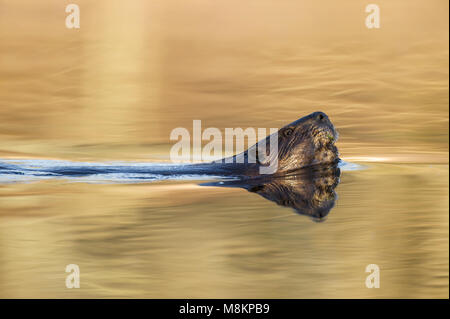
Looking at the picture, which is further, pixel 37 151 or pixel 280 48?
pixel 280 48

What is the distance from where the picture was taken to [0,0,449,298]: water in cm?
471

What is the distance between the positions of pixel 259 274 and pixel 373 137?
666 centimetres

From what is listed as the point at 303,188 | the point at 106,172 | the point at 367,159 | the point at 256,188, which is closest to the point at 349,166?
the point at 367,159

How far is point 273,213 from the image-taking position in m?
6.25

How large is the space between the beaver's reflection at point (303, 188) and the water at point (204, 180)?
0.16m

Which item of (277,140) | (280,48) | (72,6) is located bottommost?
(277,140)

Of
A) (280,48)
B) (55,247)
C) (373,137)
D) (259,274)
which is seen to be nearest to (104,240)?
(55,247)

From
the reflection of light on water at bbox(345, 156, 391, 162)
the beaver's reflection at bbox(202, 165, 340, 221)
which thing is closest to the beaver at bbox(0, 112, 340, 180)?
the beaver's reflection at bbox(202, 165, 340, 221)

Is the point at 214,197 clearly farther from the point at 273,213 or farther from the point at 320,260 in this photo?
the point at 320,260

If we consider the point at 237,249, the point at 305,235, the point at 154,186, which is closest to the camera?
the point at 237,249

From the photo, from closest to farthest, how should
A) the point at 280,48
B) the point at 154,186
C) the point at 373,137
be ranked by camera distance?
the point at 154,186 → the point at 373,137 → the point at 280,48

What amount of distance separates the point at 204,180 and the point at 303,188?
1.15 meters

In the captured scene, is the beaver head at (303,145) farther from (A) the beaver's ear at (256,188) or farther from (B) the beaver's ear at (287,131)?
(A) the beaver's ear at (256,188)

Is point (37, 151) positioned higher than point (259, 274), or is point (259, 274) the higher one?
point (37, 151)
